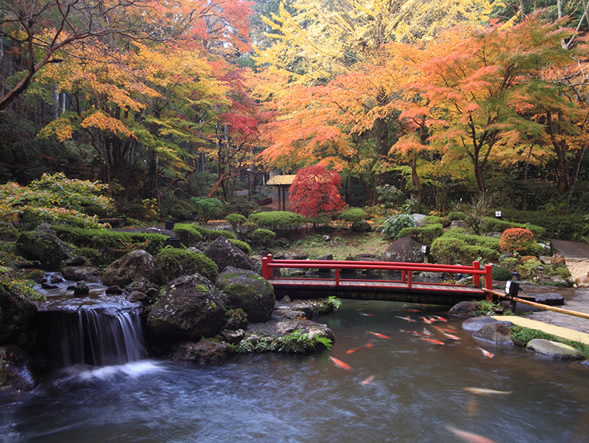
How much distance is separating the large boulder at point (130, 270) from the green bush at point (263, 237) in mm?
8383

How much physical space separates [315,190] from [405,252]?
564 cm

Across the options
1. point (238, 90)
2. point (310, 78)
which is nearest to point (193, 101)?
point (238, 90)

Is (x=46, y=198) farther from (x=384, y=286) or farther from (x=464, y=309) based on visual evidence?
(x=464, y=309)

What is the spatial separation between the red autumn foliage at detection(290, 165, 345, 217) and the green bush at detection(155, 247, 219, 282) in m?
9.99

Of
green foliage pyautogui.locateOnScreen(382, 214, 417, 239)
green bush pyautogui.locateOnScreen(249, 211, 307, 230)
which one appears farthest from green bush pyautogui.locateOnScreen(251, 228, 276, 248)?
green foliage pyautogui.locateOnScreen(382, 214, 417, 239)

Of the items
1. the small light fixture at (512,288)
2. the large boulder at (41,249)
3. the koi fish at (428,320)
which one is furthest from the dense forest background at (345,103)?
the koi fish at (428,320)

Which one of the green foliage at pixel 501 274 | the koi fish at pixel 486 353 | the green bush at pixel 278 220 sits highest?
the green bush at pixel 278 220

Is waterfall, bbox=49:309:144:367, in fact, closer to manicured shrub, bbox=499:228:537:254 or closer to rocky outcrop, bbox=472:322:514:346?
rocky outcrop, bbox=472:322:514:346

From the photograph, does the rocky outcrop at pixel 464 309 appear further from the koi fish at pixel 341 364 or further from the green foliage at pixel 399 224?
the green foliage at pixel 399 224

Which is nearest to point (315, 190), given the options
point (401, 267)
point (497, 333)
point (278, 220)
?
point (278, 220)

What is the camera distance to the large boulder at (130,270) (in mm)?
7844

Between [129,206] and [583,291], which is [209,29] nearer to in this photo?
[129,206]

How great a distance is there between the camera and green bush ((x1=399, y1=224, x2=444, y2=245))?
1472cm

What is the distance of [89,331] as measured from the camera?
629 cm
